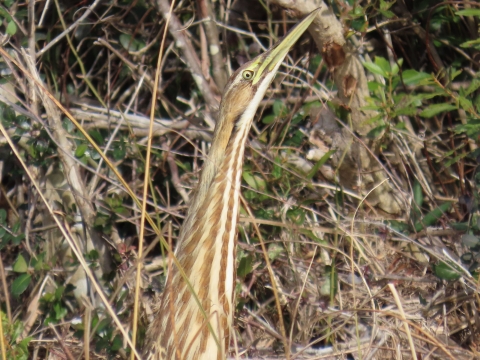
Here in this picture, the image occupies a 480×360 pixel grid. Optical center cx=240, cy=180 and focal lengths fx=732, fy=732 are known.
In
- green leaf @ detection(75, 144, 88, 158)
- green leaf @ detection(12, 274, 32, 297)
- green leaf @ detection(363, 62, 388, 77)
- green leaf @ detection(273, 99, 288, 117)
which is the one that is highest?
green leaf @ detection(75, 144, 88, 158)

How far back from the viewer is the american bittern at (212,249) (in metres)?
1.88

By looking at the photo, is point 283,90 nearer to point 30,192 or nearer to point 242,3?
point 242,3

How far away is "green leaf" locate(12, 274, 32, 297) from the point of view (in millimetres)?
2660

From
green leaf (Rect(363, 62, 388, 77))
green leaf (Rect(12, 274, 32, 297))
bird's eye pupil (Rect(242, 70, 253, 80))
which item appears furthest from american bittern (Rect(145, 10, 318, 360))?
green leaf (Rect(12, 274, 32, 297))

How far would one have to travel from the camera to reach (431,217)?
99.7 inches

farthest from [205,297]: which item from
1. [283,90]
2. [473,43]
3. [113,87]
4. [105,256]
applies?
[113,87]

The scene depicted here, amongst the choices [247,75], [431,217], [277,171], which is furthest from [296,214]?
[247,75]

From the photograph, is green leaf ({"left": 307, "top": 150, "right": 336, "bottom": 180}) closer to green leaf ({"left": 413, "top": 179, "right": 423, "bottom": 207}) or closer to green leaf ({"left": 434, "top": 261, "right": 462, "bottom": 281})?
green leaf ({"left": 413, "top": 179, "right": 423, "bottom": 207})

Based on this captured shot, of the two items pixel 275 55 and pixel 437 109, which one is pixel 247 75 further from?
pixel 437 109

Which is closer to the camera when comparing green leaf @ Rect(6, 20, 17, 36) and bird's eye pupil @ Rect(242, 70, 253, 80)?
bird's eye pupil @ Rect(242, 70, 253, 80)

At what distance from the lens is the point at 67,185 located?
115 inches

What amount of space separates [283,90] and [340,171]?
0.48 m

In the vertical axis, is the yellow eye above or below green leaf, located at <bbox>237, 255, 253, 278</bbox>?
above

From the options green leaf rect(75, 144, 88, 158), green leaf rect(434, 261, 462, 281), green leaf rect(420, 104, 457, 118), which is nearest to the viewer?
green leaf rect(434, 261, 462, 281)
